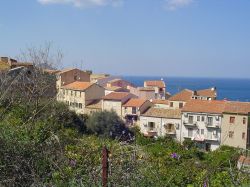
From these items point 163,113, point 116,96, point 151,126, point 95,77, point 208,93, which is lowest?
point 151,126

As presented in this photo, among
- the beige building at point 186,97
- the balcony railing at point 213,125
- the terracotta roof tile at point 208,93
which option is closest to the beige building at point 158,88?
the terracotta roof tile at point 208,93

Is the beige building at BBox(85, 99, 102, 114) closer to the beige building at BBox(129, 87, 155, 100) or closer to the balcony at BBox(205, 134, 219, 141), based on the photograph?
the beige building at BBox(129, 87, 155, 100)

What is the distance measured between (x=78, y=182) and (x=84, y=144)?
223 cm

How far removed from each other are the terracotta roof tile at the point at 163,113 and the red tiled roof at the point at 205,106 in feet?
3.64

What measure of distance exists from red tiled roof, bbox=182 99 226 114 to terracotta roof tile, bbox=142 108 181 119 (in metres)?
1.11

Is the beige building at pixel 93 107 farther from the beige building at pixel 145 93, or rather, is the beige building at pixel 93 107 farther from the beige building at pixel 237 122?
the beige building at pixel 237 122

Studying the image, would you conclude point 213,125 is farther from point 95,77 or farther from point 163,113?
point 95,77

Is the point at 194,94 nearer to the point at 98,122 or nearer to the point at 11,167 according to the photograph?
the point at 98,122

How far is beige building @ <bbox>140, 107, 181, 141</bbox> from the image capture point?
134 ft

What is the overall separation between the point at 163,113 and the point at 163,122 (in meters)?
0.85

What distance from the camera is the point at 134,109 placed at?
143 feet

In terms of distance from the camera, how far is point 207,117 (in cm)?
3981

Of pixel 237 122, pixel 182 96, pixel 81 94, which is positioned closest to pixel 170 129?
pixel 237 122

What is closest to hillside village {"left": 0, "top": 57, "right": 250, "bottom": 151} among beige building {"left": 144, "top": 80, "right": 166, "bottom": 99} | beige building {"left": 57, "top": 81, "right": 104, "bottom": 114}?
beige building {"left": 57, "top": 81, "right": 104, "bottom": 114}
